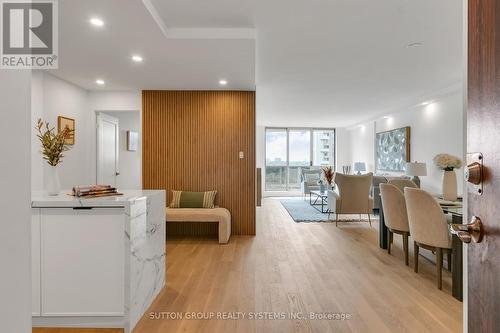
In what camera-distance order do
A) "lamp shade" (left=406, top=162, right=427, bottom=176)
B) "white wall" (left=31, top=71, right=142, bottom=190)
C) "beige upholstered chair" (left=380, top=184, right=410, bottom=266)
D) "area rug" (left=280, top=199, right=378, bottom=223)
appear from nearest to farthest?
"beige upholstered chair" (left=380, top=184, right=410, bottom=266), "white wall" (left=31, top=71, right=142, bottom=190), "lamp shade" (left=406, top=162, right=427, bottom=176), "area rug" (left=280, top=199, right=378, bottom=223)

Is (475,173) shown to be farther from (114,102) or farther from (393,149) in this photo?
(393,149)

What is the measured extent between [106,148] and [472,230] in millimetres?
5565

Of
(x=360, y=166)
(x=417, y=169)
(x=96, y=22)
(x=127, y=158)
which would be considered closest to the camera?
(x=96, y=22)

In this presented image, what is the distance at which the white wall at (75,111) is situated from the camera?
3.76 m

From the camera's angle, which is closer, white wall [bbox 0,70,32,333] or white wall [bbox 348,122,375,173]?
white wall [bbox 0,70,32,333]

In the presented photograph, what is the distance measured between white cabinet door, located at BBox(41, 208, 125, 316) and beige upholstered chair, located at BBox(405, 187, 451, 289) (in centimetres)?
266

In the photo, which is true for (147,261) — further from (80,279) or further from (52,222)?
(52,222)

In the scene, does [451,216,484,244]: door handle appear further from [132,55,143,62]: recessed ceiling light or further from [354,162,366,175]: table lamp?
[354,162,366,175]: table lamp

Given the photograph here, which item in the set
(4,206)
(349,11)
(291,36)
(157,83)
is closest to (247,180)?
(157,83)

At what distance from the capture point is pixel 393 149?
708cm

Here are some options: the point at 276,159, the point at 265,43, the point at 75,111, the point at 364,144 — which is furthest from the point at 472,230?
the point at 276,159

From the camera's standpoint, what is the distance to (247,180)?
4.74 m

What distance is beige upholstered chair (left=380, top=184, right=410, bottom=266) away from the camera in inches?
128

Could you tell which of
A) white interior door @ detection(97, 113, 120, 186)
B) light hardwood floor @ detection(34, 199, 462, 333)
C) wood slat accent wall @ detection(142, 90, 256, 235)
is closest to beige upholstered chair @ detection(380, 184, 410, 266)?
light hardwood floor @ detection(34, 199, 462, 333)
